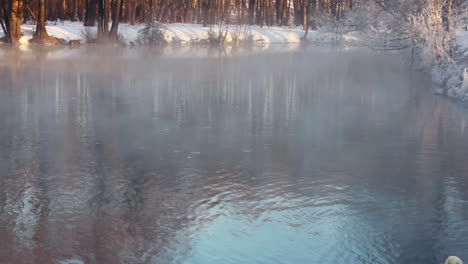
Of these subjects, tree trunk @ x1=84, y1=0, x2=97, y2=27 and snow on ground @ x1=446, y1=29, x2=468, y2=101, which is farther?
tree trunk @ x1=84, y1=0, x2=97, y2=27

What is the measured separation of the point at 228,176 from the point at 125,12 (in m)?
68.5

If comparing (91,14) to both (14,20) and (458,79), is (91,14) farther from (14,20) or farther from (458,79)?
(458,79)

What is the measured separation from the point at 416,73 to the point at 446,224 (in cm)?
2241

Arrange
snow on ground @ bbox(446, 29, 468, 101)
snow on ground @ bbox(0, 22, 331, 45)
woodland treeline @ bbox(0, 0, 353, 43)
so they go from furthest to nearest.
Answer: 1. snow on ground @ bbox(0, 22, 331, 45)
2. woodland treeline @ bbox(0, 0, 353, 43)
3. snow on ground @ bbox(446, 29, 468, 101)

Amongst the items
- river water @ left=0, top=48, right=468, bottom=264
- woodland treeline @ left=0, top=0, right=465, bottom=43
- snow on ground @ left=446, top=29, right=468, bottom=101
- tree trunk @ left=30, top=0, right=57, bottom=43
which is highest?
woodland treeline @ left=0, top=0, right=465, bottom=43

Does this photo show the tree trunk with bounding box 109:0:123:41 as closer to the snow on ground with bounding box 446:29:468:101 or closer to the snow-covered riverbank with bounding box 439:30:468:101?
the snow-covered riverbank with bounding box 439:30:468:101

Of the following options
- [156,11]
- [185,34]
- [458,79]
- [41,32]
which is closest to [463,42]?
[458,79]

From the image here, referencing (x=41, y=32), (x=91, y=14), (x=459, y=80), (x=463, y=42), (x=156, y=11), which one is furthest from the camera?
(x=156, y=11)

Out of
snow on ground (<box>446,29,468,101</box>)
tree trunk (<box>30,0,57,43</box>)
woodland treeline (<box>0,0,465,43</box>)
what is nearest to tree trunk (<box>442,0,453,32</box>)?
woodland treeline (<box>0,0,465,43</box>)

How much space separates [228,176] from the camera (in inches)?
421

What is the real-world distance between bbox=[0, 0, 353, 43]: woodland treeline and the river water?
26.1 m

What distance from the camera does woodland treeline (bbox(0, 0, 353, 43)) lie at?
47.2 m

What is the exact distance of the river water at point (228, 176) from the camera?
7598 mm

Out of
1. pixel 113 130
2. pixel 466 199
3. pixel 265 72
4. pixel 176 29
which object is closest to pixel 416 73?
pixel 265 72
